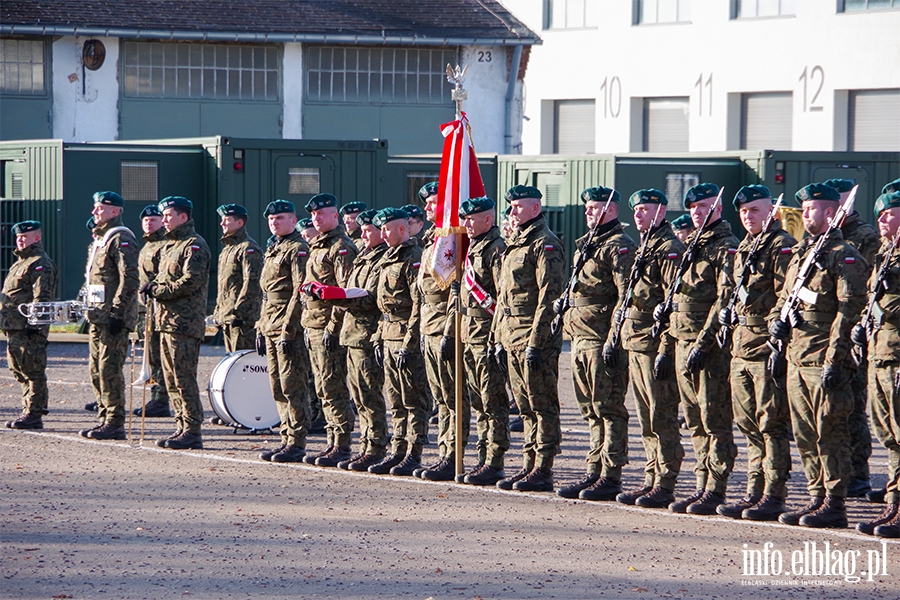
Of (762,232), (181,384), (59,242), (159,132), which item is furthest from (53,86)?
(762,232)

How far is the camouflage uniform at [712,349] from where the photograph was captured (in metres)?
9.37

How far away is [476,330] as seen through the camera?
34.7 ft

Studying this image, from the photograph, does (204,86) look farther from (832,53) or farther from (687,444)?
(687,444)

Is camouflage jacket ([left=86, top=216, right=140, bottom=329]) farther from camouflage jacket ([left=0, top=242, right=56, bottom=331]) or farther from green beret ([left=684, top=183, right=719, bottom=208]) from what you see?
green beret ([left=684, top=183, right=719, bottom=208])

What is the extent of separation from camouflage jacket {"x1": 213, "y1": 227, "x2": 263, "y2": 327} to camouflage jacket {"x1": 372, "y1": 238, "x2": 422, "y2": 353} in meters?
2.63

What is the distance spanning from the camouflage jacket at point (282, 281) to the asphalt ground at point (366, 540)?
1.13m

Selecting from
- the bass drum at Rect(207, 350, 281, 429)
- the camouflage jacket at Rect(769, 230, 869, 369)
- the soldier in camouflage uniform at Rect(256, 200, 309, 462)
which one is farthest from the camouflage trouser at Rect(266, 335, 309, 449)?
the camouflage jacket at Rect(769, 230, 869, 369)

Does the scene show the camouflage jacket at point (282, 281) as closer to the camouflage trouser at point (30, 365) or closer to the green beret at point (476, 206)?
the green beret at point (476, 206)

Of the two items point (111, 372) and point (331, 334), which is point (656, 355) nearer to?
point (331, 334)

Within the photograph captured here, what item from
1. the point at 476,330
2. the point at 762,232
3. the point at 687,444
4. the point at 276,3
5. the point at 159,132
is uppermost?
the point at 276,3

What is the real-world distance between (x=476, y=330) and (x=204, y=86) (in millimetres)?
20648

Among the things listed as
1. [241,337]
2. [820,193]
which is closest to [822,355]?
[820,193]

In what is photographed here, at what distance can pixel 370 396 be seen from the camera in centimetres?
1123

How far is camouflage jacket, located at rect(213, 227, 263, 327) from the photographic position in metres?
13.4
